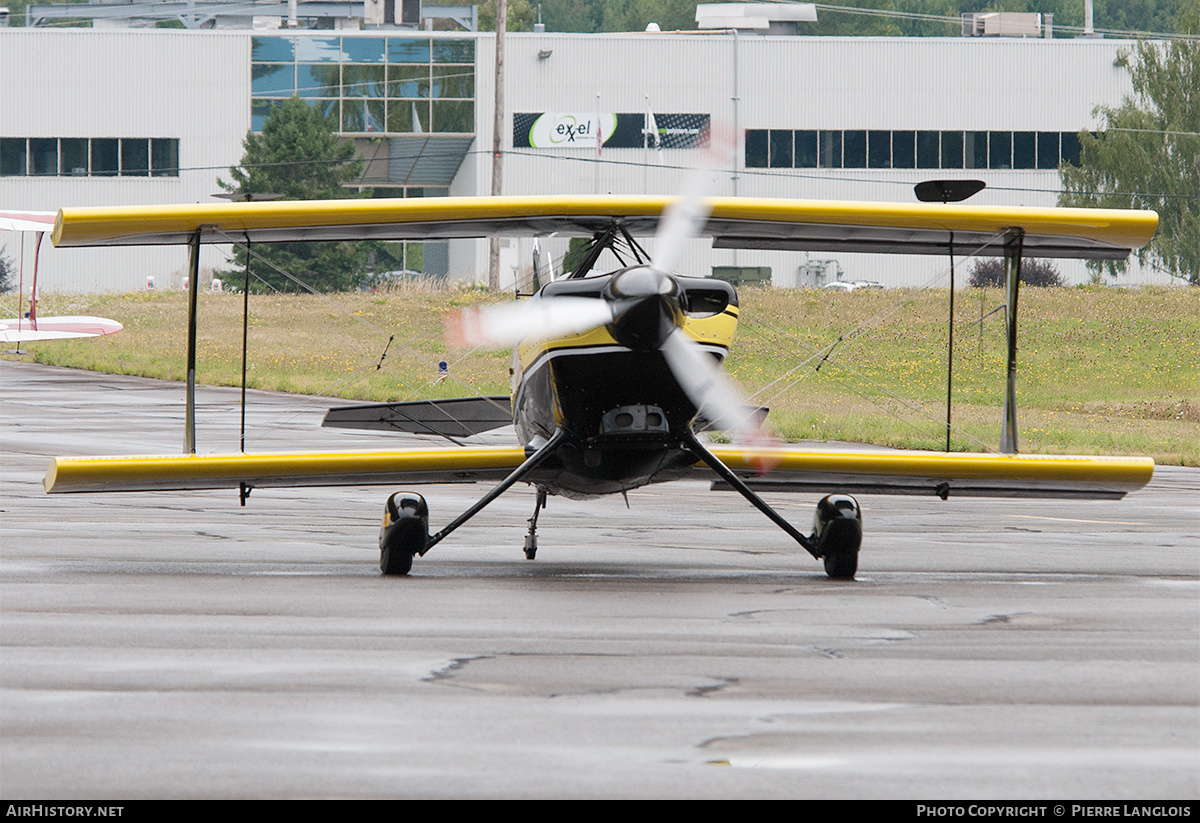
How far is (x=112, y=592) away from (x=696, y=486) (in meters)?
10.1

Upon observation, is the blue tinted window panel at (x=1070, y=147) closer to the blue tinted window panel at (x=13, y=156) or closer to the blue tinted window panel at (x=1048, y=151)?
the blue tinted window panel at (x=1048, y=151)

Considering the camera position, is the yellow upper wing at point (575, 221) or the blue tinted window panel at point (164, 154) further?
the blue tinted window panel at point (164, 154)

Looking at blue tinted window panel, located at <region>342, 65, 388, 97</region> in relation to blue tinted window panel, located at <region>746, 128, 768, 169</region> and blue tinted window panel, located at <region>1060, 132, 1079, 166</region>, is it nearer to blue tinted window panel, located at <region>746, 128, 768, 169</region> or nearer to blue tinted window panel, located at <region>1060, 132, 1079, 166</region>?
blue tinted window panel, located at <region>746, 128, 768, 169</region>

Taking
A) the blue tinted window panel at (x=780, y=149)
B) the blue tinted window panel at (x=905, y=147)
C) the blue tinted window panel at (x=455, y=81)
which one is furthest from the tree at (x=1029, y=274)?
the blue tinted window panel at (x=455, y=81)

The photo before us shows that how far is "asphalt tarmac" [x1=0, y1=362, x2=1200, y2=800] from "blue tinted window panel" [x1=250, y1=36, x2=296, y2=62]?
52.0 metres

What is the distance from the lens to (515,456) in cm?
1002

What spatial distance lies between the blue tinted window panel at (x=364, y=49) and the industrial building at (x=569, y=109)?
2.3 inches

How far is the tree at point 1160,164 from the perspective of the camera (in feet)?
195

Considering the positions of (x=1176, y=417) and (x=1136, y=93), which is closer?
(x=1176, y=417)

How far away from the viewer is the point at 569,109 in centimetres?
6050

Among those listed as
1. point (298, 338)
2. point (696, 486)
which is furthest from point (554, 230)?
point (298, 338)

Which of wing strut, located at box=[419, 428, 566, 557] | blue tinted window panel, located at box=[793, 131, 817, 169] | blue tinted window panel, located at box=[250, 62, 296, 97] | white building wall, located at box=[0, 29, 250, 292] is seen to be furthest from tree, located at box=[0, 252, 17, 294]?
wing strut, located at box=[419, 428, 566, 557]

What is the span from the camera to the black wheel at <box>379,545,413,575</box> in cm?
959
